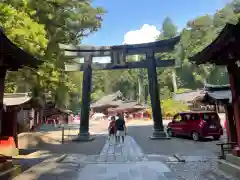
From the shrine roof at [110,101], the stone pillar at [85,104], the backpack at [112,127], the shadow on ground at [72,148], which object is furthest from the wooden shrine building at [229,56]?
the shrine roof at [110,101]

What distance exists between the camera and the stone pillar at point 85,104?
643 inches

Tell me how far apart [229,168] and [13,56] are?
23.8ft

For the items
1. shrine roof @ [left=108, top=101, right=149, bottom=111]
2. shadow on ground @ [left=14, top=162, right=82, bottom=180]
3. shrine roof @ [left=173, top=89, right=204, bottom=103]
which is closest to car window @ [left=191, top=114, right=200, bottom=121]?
shadow on ground @ [left=14, top=162, right=82, bottom=180]

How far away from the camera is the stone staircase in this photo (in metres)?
6.49

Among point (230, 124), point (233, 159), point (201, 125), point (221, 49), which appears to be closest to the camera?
point (233, 159)

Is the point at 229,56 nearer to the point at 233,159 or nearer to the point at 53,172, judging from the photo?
the point at 233,159

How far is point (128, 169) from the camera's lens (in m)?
7.82

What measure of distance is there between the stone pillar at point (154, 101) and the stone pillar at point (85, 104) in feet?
Result: 14.2

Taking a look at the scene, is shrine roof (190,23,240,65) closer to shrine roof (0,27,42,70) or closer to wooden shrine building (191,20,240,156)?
wooden shrine building (191,20,240,156)

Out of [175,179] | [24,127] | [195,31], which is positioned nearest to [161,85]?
[195,31]

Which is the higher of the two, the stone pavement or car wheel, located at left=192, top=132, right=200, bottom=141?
car wheel, located at left=192, top=132, right=200, bottom=141

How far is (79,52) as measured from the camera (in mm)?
17672

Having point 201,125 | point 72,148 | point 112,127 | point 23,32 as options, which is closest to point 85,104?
point 112,127

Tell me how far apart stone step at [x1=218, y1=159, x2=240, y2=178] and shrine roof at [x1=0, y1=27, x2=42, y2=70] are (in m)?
6.95
